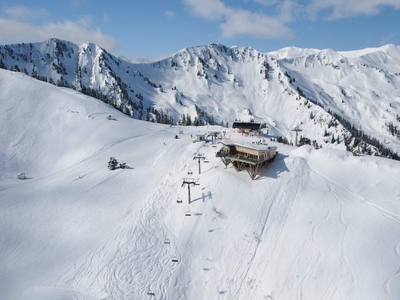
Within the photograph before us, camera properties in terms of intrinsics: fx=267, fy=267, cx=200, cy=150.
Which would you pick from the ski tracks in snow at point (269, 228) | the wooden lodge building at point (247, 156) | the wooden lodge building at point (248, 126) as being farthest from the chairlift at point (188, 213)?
the wooden lodge building at point (248, 126)

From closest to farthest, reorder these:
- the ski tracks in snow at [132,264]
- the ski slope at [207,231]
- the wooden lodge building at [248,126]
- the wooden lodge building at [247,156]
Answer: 1. the ski slope at [207,231]
2. the ski tracks in snow at [132,264]
3. the wooden lodge building at [247,156]
4. the wooden lodge building at [248,126]

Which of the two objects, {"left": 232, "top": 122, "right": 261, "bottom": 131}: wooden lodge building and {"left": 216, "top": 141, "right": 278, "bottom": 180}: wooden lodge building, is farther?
{"left": 232, "top": 122, "right": 261, "bottom": 131}: wooden lodge building

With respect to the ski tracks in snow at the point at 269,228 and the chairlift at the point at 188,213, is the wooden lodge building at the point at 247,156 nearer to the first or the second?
the ski tracks in snow at the point at 269,228

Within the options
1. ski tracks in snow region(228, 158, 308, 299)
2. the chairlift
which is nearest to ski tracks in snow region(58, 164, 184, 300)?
the chairlift

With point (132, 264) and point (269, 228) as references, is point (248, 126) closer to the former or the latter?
point (269, 228)

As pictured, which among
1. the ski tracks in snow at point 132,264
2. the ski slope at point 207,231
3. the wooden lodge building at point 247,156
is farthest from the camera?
the wooden lodge building at point 247,156

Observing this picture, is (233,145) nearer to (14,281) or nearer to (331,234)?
(331,234)

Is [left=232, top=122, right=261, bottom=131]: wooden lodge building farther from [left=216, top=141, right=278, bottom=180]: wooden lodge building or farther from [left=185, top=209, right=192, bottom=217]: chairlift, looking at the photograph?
[left=185, top=209, right=192, bottom=217]: chairlift
